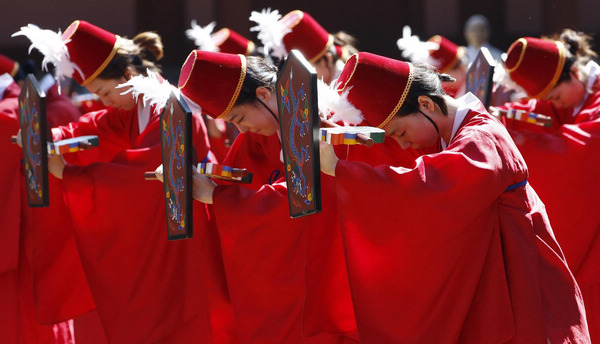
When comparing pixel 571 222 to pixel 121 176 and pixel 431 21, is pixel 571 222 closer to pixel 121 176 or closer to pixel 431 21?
pixel 121 176

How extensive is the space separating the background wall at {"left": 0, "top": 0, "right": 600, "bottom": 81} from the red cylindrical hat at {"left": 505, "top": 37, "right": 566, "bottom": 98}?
4619mm

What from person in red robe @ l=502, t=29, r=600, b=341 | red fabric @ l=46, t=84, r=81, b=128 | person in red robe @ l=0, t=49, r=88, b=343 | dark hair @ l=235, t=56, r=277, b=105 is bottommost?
person in red robe @ l=0, t=49, r=88, b=343

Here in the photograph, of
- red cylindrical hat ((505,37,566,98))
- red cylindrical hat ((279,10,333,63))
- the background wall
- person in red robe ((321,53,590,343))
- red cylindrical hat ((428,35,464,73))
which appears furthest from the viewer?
the background wall

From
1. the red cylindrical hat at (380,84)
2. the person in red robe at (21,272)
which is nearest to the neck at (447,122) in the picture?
the red cylindrical hat at (380,84)

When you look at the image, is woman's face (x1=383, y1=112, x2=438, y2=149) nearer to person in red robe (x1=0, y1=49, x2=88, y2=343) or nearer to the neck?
the neck

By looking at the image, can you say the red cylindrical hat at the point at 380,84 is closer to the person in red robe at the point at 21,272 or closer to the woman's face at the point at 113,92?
the woman's face at the point at 113,92

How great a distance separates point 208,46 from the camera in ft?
14.8

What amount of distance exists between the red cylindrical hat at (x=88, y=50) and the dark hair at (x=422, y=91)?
5.57 feet

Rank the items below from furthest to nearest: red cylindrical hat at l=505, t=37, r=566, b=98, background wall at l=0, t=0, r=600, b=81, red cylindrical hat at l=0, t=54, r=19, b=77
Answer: background wall at l=0, t=0, r=600, b=81, red cylindrical hat at l=0, t=54, r=19, b=77, red cylindrical hat at l=505, t=37, r=566, b=98

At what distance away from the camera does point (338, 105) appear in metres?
2.75

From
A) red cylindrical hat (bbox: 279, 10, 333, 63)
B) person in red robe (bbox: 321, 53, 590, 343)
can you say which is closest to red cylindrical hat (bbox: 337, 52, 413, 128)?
person in red robe (bbox: 321, 53, 590, 343)

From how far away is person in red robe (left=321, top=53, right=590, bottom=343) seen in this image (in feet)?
8.22

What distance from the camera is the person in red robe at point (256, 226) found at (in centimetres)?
315

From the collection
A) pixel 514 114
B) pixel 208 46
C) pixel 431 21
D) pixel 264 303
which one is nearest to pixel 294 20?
pixel 208 46
